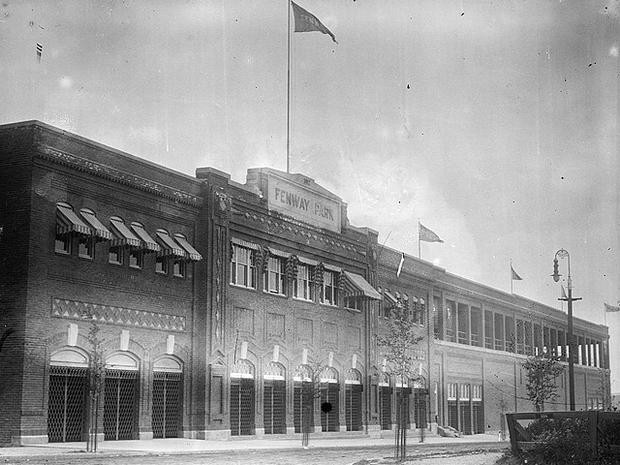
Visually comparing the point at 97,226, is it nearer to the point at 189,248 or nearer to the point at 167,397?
the point at 189,248

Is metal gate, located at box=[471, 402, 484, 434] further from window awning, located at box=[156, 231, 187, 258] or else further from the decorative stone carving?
window awning, located at box=[156, 231, 187, 258]

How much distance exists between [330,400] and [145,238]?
642 inches

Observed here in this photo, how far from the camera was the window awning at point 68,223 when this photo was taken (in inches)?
1129

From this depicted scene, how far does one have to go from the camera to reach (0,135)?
28.8m

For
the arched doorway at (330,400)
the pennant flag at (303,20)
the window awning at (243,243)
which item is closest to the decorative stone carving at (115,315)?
the window awning at (243,243)

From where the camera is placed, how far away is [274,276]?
4075cm

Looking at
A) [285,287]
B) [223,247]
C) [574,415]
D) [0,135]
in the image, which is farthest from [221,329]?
[574,415]

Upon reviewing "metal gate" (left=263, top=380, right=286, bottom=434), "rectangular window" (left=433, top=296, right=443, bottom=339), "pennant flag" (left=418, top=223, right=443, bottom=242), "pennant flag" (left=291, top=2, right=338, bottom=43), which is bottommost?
"metal gate" (left=263, top=380, right=286, bottom=434)

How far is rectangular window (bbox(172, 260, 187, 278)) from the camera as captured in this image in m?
34.6

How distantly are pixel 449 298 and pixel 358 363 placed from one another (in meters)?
15.4

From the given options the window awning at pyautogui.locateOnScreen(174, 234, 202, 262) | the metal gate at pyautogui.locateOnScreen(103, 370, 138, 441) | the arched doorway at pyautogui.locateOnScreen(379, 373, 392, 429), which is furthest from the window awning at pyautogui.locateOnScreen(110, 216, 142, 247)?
the arched doorway at pyautogui.locateOnScreen(379, 373, 392, 429)

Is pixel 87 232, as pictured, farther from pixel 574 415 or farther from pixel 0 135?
pixel 574 415

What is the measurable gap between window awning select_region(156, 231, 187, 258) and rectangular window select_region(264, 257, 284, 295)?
23.6 feet

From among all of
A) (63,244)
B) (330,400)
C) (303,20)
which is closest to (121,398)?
(63,244)
